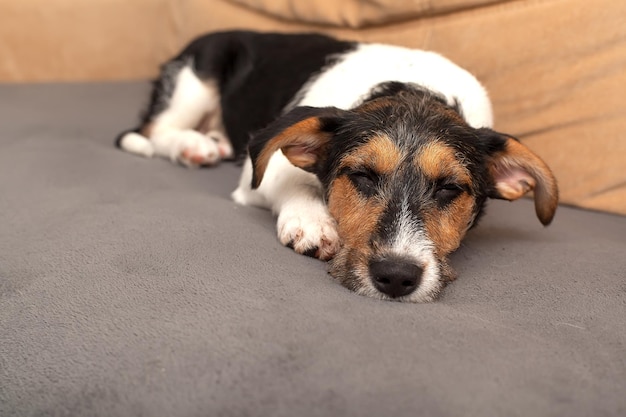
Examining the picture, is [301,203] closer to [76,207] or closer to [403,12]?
[76,207]

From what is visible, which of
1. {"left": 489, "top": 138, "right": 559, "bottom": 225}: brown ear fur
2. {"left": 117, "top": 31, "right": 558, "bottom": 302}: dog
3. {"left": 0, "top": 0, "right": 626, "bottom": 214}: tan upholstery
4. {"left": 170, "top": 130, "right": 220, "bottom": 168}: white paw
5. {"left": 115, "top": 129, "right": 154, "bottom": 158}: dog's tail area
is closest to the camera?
{"left": 117, "top": 31, "right": 558, "bottom": 302}: dog

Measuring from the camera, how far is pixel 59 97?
15.3 ft

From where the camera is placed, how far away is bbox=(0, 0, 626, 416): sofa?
1518 mm

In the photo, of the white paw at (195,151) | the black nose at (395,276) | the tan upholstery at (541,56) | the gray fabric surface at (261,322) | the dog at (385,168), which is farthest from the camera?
the white paw at (195,151)

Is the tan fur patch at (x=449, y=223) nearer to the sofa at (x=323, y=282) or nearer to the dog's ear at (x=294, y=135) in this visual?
the sofa at (x=323, y=282)

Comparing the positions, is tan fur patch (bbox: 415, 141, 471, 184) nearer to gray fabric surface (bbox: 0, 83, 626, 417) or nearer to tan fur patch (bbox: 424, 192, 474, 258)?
tan fur patch (bbox: 424, 192, 474, 258)

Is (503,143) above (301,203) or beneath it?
above

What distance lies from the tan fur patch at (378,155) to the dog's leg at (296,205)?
0.26 metres

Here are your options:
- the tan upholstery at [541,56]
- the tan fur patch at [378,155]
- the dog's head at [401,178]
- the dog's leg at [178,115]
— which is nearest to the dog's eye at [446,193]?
the dog's head at [401,178]

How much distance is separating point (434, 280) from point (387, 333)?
403mm

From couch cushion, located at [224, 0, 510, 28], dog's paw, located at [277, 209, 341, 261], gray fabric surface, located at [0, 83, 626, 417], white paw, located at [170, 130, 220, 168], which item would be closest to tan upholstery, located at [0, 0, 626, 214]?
couch cushion, located at [224, 0, 510, 28]

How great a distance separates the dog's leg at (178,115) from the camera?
374 centimetres

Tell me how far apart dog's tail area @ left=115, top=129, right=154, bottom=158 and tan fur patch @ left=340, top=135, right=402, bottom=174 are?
1.75m

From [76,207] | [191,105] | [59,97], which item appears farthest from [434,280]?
[59,97]
